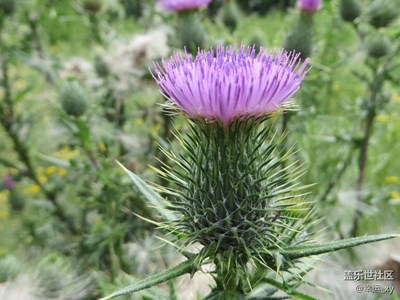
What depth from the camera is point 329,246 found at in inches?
57.5

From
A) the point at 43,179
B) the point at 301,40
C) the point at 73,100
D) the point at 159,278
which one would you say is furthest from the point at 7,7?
the point at 159,278

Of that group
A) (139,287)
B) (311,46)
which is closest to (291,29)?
(311,46)

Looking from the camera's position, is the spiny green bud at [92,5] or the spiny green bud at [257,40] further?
the spiny green bud at [92,5]

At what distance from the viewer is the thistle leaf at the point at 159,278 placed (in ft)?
4.69

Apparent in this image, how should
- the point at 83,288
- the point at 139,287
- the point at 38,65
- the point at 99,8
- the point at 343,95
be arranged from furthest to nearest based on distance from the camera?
the point at 343,95 < the point at 99,8 < the point at 38,65 < the point at 83,288 < the point at 139,287

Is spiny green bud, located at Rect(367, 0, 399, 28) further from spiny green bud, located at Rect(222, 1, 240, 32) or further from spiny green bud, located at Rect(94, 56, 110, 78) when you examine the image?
spiny green bud, located at Rect(94, 56, 110, 78)

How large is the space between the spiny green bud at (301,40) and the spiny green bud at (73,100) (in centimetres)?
141

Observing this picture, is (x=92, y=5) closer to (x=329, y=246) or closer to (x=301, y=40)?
(x=301, y=40)

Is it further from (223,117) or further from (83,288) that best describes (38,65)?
(223,117)

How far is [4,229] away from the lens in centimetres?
487

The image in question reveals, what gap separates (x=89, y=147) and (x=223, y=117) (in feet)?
5.55

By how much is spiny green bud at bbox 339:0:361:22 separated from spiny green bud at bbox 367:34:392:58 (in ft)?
0.98

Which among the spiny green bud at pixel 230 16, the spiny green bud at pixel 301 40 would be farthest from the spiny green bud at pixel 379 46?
the spiny green bud at pixel 230 16

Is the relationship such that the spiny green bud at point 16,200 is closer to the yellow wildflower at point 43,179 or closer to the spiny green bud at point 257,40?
the yellow wildflower at point 43,179
